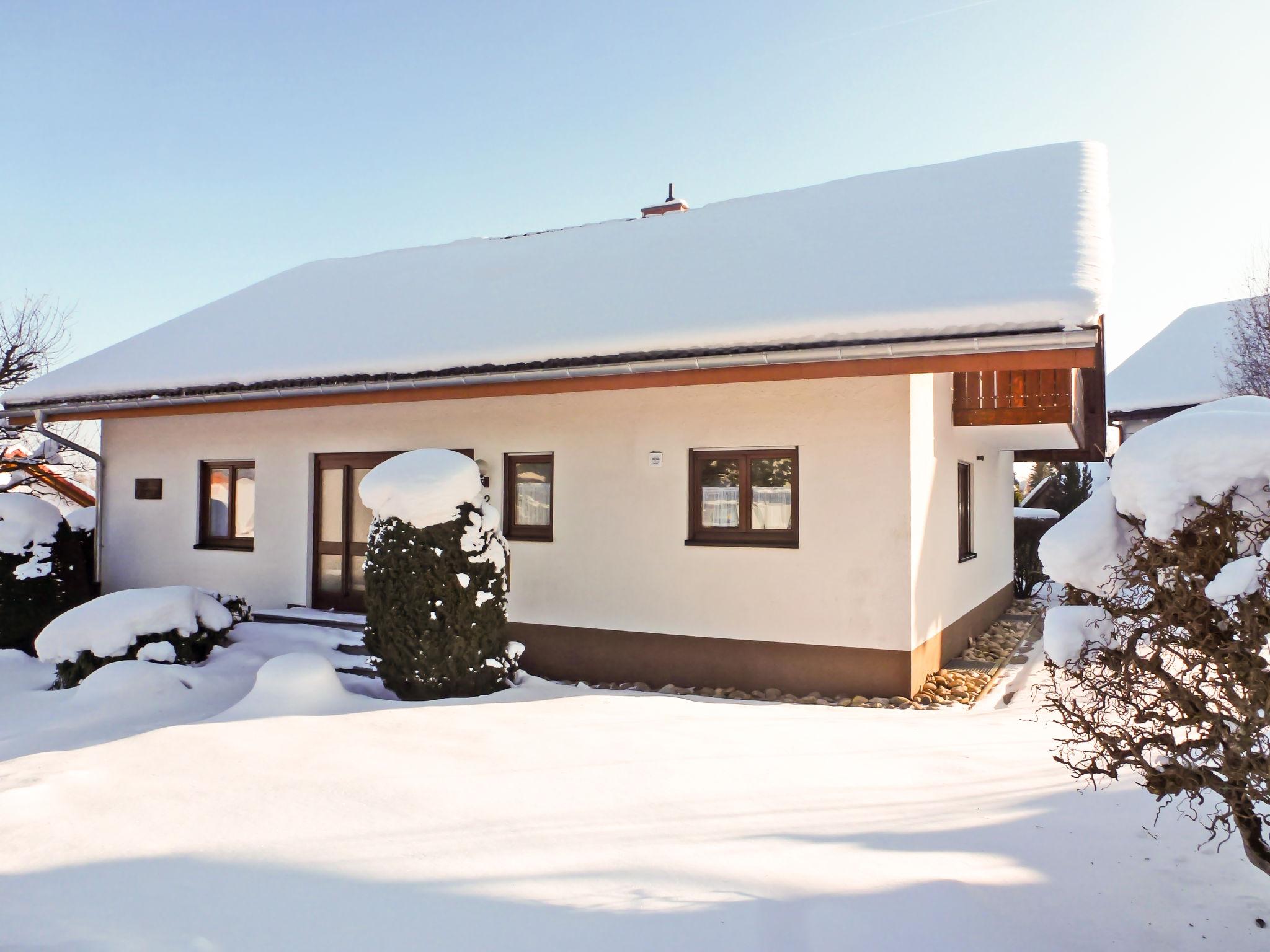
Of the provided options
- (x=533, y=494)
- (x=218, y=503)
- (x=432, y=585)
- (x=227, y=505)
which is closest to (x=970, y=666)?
(x=533, y=494)

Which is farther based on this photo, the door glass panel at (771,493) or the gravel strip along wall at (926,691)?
the door glass panel at (771,493)

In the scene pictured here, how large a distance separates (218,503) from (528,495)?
4738mm

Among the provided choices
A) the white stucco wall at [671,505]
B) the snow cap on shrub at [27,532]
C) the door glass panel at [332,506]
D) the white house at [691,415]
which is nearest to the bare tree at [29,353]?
the white house at [691,415]

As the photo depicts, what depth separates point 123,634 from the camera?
693cm

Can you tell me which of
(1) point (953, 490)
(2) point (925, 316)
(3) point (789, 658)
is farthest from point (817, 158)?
(3) point (789, 658)

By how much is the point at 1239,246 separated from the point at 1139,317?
11.0 meters

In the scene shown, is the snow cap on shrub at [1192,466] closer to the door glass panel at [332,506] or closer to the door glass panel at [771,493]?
the door glass panel at [771,493]

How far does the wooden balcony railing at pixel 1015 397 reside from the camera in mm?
8562

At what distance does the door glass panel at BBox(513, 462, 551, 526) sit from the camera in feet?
28.1

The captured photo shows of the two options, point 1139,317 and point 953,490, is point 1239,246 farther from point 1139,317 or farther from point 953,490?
point 953,490

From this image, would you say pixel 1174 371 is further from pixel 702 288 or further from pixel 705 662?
pixel 705 662

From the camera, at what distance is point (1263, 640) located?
2.43 meters

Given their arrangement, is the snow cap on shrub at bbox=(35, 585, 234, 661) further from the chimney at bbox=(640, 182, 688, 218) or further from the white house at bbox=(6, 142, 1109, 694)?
the chimney at bbox=(640, 182, 688, 218)

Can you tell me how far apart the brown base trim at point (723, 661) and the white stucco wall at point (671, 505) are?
106mm
